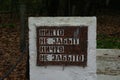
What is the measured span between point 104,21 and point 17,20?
4046 mm

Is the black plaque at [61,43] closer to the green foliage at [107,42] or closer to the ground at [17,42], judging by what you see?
Answer: the ground at [17,42]

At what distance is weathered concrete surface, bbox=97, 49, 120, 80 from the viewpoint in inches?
295

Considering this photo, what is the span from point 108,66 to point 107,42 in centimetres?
553

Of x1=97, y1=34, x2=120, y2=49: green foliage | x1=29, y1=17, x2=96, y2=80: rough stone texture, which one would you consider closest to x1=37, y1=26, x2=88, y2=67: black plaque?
x1=29, y1=17, x2=96, y2=80: rough stone texture

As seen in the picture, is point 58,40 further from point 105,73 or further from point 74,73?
point 105,73

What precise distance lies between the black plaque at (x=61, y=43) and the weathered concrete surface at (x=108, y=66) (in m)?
1.53

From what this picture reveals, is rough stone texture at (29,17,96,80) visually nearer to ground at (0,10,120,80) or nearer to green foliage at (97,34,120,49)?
ground at (0,10,120,80)

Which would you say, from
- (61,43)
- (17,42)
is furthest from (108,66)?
(17,42)

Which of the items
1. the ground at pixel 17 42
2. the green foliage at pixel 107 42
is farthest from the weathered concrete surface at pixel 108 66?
the green foliage at pixel 107 42

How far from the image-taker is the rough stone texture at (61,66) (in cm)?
601

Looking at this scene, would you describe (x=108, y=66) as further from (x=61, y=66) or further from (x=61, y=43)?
(x=61, y=43)

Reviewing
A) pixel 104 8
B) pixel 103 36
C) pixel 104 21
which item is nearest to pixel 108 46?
pixel 103 36

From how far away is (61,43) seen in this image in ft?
19.7

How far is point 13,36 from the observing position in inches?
567
